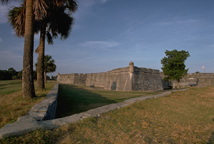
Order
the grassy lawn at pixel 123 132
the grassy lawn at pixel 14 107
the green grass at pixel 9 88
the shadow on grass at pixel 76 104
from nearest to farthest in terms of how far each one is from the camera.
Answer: the grassy lawn at pixel 123 132, the grassy lawn at pixel 14 107, the shadow on grass at pixel 76 104, the green grass at pixel 9 88

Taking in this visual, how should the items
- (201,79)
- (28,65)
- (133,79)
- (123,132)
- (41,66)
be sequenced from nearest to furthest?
(123,132) < (28,65) < (41,66) < (133,79) < (201,79)

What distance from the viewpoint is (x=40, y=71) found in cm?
824

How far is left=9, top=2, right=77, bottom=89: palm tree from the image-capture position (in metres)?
7.59

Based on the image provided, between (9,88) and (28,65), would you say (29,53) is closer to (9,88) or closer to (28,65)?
(28,65)

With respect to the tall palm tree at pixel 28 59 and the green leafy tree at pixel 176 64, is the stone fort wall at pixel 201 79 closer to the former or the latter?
the green leafy tree at pixel 176 64

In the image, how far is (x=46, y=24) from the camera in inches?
357

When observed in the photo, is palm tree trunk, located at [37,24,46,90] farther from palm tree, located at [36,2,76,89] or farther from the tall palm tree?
the tall palm tree

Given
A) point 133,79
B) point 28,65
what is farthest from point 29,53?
point 133,79

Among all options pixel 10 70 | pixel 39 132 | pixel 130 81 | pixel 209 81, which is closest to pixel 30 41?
pixel 39 132

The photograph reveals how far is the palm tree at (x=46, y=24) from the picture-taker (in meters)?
7.59

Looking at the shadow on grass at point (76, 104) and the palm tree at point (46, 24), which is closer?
the shadow on grass at point (76, 104)

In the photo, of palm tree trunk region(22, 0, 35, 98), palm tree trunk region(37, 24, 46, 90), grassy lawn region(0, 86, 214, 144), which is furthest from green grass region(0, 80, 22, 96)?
grassy lawn region(0, 86, 214, 144)

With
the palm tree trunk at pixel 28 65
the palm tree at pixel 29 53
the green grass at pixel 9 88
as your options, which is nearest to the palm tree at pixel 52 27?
the palm tree at pixel 29 53

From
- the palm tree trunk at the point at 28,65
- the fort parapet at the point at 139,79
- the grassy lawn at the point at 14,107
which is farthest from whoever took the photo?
the fort parapet at the point at 139,79
